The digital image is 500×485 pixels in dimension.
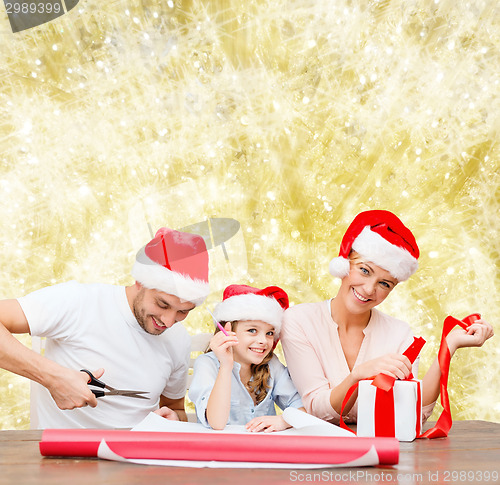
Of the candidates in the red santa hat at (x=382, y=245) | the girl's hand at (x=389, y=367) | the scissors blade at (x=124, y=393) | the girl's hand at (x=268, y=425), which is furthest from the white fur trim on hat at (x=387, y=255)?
the scissors blade at (x=124, y=393)

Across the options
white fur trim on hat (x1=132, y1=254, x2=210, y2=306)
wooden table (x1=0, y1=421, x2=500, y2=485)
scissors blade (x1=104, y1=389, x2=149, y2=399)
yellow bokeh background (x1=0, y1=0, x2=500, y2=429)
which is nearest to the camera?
wooden table (x1=0, y1=421, x2=500, y2=485)

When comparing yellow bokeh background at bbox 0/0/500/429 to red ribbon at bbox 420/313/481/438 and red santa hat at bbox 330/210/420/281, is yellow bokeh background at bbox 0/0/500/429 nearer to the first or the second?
red santa hat at bbox 330/210/420/281

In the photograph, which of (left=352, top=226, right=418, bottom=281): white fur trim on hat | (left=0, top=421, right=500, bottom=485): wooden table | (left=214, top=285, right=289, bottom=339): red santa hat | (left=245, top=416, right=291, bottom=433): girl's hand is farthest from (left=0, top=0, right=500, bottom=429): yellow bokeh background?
(left=0, top=421, right=500, bottom=485): wooden table

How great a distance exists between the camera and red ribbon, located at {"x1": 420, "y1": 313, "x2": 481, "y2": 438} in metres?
1.22

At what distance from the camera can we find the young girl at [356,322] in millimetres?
1481

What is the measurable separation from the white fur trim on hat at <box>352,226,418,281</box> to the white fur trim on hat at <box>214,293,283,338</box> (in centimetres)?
28

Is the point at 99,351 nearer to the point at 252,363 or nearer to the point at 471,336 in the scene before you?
the point at 252,363

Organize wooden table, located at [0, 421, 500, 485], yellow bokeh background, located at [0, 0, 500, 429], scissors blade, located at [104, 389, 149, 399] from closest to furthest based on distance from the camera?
wooden table, located at [0, 421, 500, 485], scissors blade, located at [104, 389, 149, 399], yellow bokeh background, located at [0, 0, 500, 429]

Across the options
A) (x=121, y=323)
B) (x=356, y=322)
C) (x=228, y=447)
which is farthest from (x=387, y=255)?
(x=228, y=447)

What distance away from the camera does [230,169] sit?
2.57m

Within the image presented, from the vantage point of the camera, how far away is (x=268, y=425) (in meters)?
1.20

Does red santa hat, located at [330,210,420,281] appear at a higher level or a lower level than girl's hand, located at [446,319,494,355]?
higher

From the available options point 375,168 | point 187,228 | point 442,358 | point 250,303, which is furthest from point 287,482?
point 375,168

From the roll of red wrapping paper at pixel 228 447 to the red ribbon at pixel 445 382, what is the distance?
1.19ft
